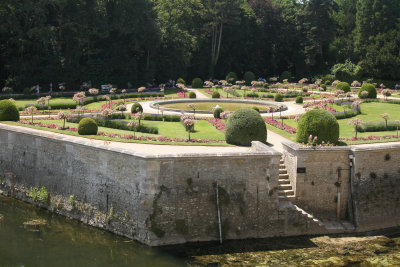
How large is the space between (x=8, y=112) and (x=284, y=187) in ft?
47.7

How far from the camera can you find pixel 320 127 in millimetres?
19484

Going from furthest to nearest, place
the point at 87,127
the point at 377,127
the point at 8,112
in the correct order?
the point at 377,127 → the point at 8,112 → the point at 87,127

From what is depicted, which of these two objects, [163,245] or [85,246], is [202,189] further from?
[85,246]

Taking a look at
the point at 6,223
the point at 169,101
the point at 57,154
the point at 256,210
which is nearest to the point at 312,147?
the point at 256,210

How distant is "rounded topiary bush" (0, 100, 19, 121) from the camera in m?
23.8

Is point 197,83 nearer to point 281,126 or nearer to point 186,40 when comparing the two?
point 186,40

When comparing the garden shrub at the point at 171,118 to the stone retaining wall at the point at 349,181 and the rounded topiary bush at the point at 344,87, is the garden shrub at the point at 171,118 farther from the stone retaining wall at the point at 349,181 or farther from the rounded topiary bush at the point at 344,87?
the rounded topiary bush at the point at 344,87

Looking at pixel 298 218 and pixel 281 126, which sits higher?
pixel 281 126

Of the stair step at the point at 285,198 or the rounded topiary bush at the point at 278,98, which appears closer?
the stair step at the point at 285,198

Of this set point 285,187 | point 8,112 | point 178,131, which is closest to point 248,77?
point 178,131

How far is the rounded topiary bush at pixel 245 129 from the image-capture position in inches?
800

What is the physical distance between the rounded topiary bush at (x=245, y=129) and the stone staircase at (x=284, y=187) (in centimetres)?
258

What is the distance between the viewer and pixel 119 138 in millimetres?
21016

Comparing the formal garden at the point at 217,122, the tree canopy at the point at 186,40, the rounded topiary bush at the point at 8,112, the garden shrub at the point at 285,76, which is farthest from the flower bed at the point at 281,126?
the garden shrub at the point at 285,76
